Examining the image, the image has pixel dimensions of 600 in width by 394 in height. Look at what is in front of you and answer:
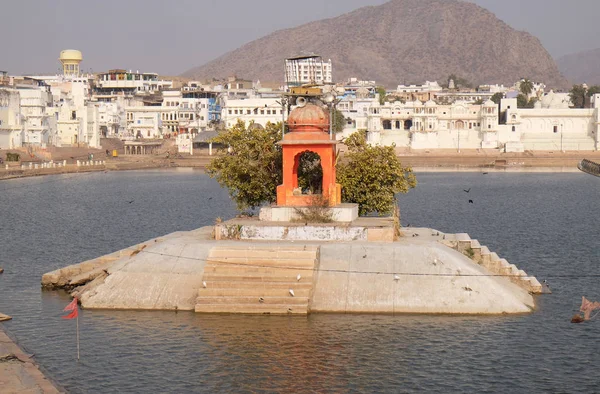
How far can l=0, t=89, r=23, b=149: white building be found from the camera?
356 ft

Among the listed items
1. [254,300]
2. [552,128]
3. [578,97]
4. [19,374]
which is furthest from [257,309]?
[578,97]

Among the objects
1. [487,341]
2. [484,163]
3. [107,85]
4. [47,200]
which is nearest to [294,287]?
[487,341]

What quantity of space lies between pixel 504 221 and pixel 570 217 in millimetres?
4719

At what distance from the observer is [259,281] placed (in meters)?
29.6

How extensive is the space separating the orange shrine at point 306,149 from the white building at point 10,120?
78.4 meters

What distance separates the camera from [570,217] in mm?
60812

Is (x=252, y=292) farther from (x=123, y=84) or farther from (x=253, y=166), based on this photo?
(x=123, y=84)

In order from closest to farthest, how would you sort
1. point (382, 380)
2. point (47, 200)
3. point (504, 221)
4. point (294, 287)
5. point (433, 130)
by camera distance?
1. point (382, 380)
2. point (294, 287)
3. point (504, 221)
4. point (47, 200)
5. point (433, 130)

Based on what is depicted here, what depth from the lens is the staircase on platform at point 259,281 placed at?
29125 mm

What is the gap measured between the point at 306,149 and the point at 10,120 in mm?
81005

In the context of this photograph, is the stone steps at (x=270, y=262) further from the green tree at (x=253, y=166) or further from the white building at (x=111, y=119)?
the white building at (x=111, y=119)

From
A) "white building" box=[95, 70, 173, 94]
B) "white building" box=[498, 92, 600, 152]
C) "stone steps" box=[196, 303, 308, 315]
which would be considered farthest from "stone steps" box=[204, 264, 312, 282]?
"white building" box=[95, 70, 173, 94]

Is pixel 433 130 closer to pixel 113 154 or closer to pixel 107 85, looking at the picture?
pixel 113 154

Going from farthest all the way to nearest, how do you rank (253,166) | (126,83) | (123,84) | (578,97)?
(126,83)
(123,84)
(578,97)
(253,166)
